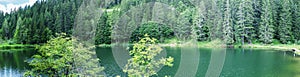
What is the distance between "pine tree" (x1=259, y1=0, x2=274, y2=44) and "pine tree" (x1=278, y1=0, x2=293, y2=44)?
6.37 feet

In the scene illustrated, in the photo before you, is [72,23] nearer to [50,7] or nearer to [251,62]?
[50,7]

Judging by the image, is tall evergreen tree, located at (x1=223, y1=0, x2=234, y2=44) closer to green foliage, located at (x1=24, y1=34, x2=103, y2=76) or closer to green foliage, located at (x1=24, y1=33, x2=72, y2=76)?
green foliage, located at (x1=24, y1=34, x2=103, y2=76)

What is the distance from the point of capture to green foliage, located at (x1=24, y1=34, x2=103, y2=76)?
43.9ft

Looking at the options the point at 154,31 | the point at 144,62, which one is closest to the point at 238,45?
the point at 154,31

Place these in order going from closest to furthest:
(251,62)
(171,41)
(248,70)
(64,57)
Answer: (64,57) < (248,70) < (251,62) < (171,41)

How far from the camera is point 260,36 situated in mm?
66375

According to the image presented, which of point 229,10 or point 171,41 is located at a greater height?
point 229,10

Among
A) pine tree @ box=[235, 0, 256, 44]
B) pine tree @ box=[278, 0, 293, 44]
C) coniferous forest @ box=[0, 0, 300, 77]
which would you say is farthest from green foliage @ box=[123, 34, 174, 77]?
pine tree @ box=[278, 0, 293, 44]

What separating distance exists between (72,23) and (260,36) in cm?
4735

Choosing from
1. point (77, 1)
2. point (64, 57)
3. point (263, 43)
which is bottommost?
point (263, 43)

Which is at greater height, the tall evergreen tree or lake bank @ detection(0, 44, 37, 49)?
the tall evergreen tree

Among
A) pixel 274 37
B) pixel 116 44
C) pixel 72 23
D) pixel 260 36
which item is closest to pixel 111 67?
pixel 116 44

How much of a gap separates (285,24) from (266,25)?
403 cm

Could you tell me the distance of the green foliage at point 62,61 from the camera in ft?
43.9
